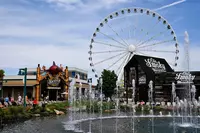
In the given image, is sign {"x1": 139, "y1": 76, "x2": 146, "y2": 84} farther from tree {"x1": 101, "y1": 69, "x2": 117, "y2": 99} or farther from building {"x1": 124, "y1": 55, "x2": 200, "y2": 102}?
tree {"x1": 101, "y1": 69, "x2": 117, "y2": 99}

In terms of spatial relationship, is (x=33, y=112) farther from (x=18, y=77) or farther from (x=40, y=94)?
(x=18, y=77)

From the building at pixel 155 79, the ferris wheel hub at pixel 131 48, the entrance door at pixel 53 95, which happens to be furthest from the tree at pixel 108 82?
the ferris wheel hub at pixel 131 48

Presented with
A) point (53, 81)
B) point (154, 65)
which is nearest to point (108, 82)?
point (154, 65)

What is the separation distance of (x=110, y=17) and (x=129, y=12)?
10.6 feet

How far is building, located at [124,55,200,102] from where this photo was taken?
58.1m

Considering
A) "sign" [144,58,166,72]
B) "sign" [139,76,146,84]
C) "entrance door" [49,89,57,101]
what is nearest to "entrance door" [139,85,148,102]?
"sign" [139,76,146,84]

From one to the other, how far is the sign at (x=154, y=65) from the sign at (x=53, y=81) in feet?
63.8

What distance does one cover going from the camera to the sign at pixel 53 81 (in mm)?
55219

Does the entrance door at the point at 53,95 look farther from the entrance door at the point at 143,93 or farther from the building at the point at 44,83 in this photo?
the entrance door at the point at 143,93

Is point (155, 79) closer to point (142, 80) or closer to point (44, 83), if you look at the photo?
point (142, 80)

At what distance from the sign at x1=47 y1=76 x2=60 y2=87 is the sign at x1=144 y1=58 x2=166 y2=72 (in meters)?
19.5

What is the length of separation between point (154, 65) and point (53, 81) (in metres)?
22.6

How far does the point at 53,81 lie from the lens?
182 feet

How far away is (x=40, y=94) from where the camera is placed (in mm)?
54562
